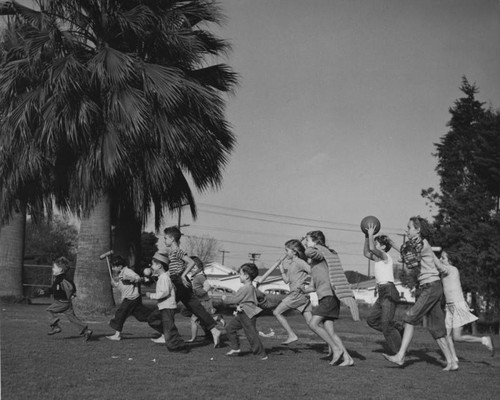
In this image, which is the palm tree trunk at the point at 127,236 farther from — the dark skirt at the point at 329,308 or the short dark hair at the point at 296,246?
the dark skirt at the point at 329,308

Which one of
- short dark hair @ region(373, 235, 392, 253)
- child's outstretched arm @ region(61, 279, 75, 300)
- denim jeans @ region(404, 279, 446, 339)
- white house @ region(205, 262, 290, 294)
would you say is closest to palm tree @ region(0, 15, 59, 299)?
child's outstretched arm @ region(61, 279, 75, 300)

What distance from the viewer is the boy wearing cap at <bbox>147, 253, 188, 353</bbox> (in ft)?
28.3

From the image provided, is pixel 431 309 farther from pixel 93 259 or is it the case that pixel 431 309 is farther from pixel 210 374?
pixel 93 259

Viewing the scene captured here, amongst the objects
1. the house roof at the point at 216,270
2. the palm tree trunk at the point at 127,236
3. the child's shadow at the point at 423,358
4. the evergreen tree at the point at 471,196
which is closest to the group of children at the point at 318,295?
the child's shadow at the point at 423,358

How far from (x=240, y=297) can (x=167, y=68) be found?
895 cm

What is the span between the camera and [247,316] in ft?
28.0

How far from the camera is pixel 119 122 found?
1536 centimetres

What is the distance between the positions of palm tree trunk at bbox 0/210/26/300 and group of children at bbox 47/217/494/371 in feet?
46.6

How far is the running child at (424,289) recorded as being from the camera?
25.7ft

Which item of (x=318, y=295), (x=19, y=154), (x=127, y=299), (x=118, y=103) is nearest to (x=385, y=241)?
(x=318, y=295)

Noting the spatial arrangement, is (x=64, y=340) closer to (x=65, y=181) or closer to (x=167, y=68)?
(x=65, y=181)

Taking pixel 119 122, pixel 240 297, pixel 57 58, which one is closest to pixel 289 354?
pixel 240 297

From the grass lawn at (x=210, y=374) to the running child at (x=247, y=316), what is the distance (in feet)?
0.57

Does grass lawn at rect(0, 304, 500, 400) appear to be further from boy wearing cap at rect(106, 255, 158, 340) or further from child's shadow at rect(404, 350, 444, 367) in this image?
boy wearing cap at rect(106, 255, 158, 340)
